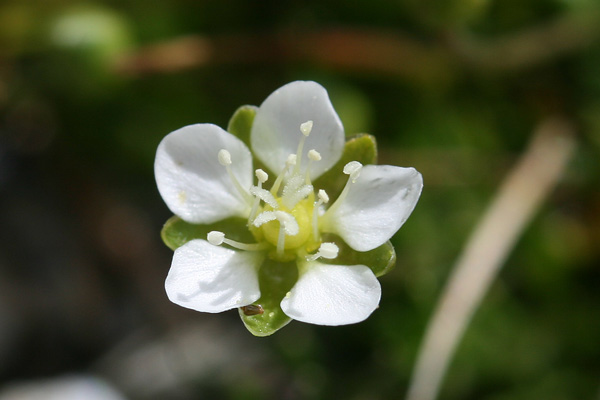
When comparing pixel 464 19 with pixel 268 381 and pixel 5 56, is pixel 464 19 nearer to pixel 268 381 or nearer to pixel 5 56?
pixel 268 381

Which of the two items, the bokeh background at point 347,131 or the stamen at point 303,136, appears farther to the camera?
the bokeh background at point 347,131

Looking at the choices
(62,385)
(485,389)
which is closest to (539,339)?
(485,389)

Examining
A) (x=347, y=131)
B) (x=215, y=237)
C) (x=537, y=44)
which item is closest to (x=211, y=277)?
(x=215, y=237)

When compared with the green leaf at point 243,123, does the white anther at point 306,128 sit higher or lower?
higher

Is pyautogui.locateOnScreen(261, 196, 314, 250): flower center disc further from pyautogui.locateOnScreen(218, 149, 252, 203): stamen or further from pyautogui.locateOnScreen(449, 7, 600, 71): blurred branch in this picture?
pyautogui.locateOnScreen(449, 7, 600, 71): blurred branch

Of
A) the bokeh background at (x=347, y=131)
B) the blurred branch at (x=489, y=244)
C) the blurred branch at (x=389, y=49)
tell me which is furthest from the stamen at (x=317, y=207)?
the blurred branch at (x=389, y=49)

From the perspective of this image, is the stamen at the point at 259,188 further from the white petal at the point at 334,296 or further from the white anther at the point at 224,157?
the white petal at the point at 334,296
